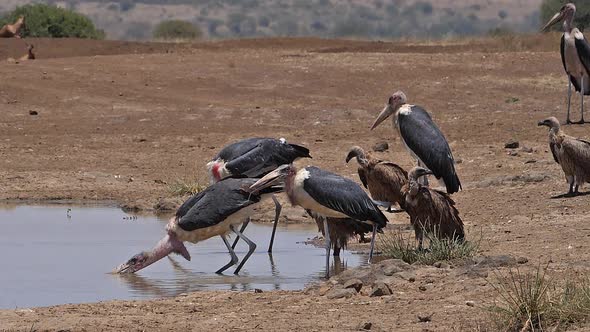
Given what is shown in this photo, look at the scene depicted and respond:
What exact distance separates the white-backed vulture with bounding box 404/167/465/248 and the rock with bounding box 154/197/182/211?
441cm

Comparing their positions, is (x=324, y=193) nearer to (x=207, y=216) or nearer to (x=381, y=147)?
(x=207, y=216)

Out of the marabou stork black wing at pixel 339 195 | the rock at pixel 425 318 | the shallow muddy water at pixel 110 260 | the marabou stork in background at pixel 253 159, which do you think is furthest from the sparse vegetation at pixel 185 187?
the rock at pixel 425 318

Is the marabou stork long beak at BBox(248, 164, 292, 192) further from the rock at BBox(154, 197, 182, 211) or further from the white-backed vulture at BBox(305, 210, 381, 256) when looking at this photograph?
the rock at BBox(154, 197, 182, 211)

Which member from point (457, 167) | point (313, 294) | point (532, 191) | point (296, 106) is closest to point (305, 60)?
point (296, 106)

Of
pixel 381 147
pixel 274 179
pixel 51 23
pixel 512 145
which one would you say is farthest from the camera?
pixel 51 23

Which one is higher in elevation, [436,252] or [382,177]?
[382,177]

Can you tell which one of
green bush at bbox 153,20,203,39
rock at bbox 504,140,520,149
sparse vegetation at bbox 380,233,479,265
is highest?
green bush at bbox 153,20,203,39

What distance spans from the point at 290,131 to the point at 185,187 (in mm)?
5102

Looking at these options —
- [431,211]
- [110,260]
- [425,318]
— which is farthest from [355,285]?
[110,260]

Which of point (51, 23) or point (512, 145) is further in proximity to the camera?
point (51, 23)

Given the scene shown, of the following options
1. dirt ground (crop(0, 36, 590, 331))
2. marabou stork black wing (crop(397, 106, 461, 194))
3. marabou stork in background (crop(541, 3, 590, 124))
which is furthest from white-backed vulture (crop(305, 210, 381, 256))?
marabou stork in background (crop(541, 3, 590, 124))

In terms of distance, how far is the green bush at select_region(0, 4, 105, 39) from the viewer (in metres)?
36.8

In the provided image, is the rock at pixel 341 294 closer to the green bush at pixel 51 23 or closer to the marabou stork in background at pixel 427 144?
the marabou stork in background at pixel 427 144

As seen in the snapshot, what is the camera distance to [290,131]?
20.2 meters
